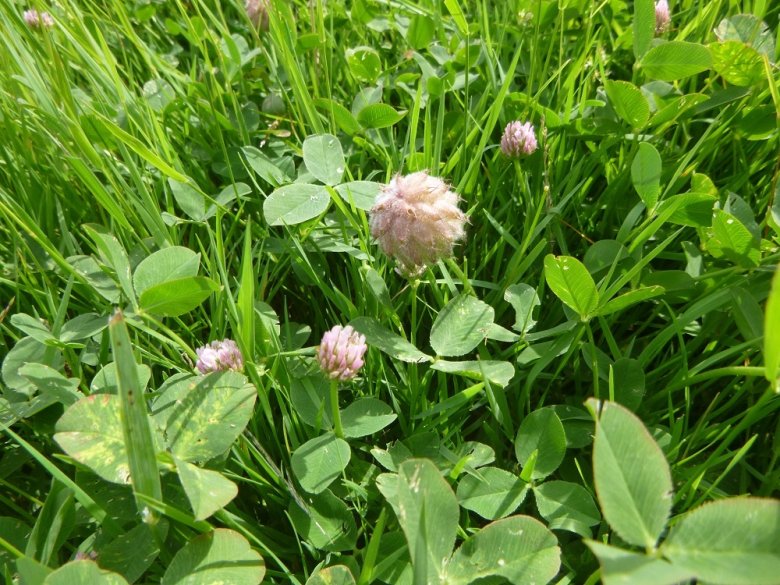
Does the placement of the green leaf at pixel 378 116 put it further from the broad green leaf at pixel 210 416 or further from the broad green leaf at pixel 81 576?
the broad green leaf at pixel 81 576

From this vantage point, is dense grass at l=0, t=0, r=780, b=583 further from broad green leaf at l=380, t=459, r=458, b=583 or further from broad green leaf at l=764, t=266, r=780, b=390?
broad green leaf at l=764, t=266, r=780, b=390

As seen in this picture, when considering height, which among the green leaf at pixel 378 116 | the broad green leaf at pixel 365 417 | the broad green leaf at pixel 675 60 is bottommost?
the broad green leaf at pixel 365 417

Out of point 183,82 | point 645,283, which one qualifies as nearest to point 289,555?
point 645,283

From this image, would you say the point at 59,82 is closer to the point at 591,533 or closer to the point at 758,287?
the point at 591,533

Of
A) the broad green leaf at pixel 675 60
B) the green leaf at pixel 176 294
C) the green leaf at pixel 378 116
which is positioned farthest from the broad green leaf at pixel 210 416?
the broad green leaf at pixel 675 60

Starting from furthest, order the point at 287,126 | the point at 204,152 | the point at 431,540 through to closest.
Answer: the point at 287,126, the point at 204,152, the point at 431,540

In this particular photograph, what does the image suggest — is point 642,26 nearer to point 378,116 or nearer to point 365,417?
point 378,116

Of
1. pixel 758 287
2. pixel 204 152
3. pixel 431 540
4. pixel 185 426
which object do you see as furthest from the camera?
pixel 204 152
